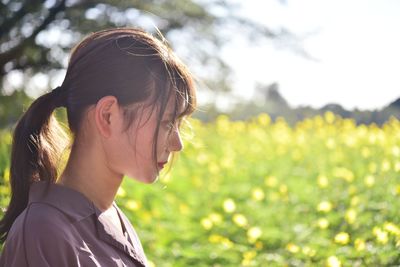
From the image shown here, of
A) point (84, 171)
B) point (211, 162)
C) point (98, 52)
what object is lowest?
point (211, 162)

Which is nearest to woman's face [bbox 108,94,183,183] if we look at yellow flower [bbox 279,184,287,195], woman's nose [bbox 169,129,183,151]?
woman's nose [bbox 169,129,183,151]

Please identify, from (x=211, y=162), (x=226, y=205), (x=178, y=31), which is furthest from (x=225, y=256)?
(x=178, y=31)

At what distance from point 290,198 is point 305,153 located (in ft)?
3.85

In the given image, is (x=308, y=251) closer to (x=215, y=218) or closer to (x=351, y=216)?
(x=351, y=216)

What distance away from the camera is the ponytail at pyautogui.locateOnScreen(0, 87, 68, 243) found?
152 centimetres

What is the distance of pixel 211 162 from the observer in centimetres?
513

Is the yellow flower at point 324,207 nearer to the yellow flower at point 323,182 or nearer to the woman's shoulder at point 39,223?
the yellow flower at point 323,182

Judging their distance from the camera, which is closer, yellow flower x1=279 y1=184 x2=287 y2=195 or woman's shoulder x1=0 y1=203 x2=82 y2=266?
woman's shoulder x1=0 y1=203 x2=82 y2=266

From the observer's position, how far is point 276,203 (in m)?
4.13

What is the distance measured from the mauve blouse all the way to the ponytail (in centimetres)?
7

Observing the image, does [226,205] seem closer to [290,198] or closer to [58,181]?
[290,198]

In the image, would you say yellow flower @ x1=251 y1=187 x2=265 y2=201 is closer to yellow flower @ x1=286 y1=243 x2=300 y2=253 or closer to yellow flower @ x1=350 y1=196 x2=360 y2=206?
yellow flower @ x1=350 y1=196 x2=360 y2=206

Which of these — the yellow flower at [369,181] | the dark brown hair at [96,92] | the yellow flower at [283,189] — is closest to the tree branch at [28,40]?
the yellow flower at [283,189]

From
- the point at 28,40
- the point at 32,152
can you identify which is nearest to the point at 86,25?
the point at 28,40
